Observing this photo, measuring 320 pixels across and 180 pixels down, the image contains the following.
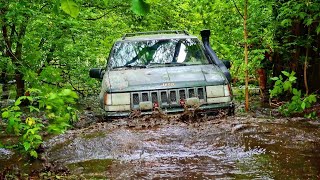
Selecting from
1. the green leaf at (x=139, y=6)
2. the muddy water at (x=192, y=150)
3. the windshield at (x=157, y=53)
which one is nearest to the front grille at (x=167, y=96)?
the muddy water at (x=192, y=150)

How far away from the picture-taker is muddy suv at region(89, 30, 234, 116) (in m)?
6.17

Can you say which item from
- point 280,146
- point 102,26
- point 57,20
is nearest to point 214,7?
point 102,26

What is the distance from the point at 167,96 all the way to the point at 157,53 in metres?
1.30

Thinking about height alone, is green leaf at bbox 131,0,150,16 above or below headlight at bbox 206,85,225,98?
above

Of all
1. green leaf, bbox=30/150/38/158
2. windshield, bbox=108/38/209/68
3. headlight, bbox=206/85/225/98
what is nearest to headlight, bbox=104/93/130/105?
windshield, bbox=108/38/209/68

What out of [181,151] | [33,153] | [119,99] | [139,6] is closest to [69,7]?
[139,6]

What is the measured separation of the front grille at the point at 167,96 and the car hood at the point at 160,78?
70 millimetres

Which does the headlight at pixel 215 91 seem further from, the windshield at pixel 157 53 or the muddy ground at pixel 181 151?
the windshield at pixel 157 53

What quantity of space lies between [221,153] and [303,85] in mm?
4948

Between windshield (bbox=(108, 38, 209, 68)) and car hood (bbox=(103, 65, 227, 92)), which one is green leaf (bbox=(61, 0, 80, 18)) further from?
windshield (bbox=(108, 38, 209, 68))

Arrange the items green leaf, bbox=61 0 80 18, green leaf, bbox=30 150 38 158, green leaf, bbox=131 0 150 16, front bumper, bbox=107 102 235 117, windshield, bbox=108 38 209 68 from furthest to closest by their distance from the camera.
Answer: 1. windshield, bbox=108 38 209 68
2. front bumper, bbox=107 102 235 117
3. green leaf, bbox=30 150 38 158
4. green leaf, bbox=61 0 80 18
5. green leaf, bbox=131 0 150 16

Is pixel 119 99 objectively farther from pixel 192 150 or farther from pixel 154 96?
pixel 192 150

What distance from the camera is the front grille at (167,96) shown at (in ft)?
20.3

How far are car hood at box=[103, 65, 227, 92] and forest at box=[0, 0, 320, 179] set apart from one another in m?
0.81
